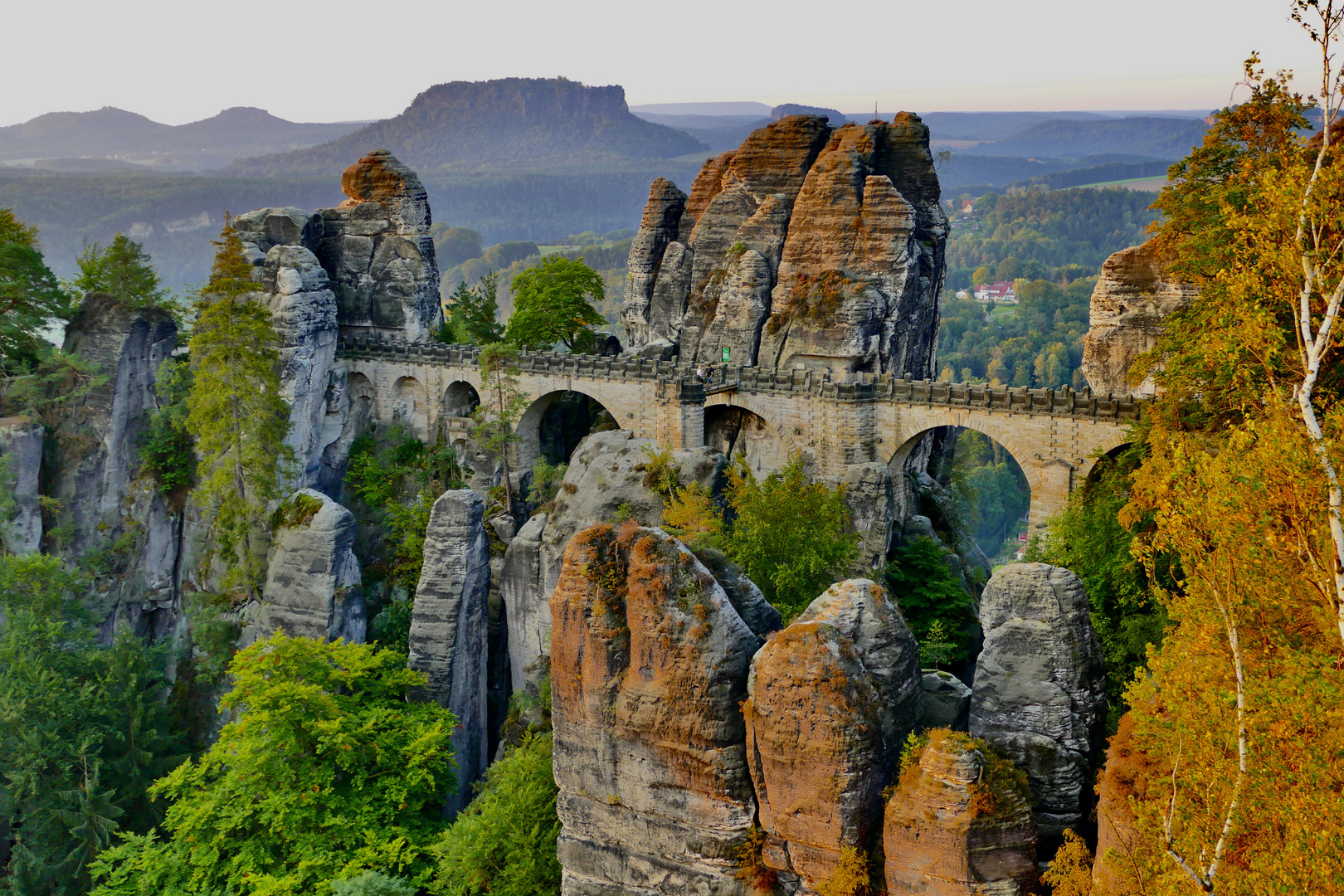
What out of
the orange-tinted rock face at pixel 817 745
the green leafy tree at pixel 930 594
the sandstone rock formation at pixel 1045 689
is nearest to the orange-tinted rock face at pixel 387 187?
the green leafy tree at pixel 930 594

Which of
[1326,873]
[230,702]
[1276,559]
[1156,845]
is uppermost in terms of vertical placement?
[1276,559]

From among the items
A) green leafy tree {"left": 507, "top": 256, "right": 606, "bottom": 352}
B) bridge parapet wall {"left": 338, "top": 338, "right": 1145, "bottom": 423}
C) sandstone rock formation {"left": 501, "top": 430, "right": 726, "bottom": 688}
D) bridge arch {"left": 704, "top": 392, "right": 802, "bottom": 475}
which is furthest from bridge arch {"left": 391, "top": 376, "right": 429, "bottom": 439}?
sandstone rock formation {"left": 501, "top": 430, "right": 726, "bottom": 688}

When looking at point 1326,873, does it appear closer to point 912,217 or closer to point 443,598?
point 443,598

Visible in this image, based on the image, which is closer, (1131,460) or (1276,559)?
(1276,559)

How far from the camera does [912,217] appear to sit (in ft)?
123

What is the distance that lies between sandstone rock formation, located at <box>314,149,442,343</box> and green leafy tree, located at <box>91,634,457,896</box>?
71.6ft

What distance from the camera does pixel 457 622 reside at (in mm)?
27906

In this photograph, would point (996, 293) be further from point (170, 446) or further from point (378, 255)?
point (170, 446)

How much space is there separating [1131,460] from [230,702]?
74.4 feet

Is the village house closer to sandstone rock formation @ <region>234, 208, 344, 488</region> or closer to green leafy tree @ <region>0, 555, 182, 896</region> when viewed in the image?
sandstone rock formation @ <region>234, 208, 344, 488</region>

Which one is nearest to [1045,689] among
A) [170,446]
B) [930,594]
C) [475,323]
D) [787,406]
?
[930,594]

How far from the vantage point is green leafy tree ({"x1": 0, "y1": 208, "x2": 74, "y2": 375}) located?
3591cm

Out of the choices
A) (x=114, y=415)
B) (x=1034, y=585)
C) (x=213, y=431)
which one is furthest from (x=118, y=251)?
(x=1034, y=585)

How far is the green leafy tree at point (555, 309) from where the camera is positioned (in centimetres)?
4316
